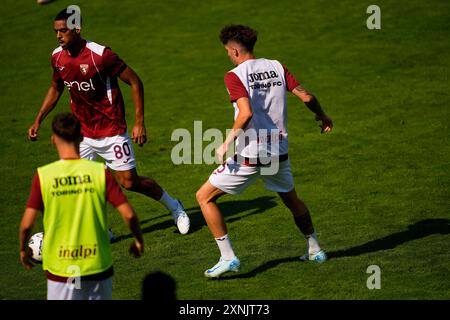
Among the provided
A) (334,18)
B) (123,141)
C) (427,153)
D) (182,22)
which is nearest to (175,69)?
(182,22)

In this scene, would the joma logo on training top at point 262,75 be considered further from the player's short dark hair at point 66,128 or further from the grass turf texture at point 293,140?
the player's short dark hair at point 66,128

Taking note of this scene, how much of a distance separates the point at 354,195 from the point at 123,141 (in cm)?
399

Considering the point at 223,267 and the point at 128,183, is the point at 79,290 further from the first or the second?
the point at 128,183

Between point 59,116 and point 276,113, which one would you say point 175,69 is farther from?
point 59,116

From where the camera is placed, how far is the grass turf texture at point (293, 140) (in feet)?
29.3

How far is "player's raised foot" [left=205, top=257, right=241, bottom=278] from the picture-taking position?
342 inches

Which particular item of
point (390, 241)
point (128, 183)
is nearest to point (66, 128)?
point (128, 183)

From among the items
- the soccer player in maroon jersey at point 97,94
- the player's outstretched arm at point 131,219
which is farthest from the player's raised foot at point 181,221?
the player's outstretched arm at point 131,219

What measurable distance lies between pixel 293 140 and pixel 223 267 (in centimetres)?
670

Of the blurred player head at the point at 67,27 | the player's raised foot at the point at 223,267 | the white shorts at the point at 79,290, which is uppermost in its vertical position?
the blurred player head at the point at 67,27

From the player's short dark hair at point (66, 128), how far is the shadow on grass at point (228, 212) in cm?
455

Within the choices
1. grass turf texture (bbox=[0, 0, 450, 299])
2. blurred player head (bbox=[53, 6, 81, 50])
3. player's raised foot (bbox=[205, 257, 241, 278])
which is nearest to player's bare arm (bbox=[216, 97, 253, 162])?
player's raised foot (bbox=[205, 257, 241, 278])

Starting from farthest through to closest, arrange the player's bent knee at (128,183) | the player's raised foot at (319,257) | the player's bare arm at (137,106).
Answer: the player's bent knee at (128,183), the player's bare arm at (137,106), the player's raised foot at (319,257)

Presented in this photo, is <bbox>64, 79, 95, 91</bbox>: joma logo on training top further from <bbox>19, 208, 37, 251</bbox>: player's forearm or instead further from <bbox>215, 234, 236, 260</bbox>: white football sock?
<bbox>19, 208, 37, 251</bbox>: player's forearm
